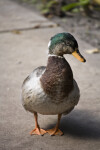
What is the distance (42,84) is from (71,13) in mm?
5502

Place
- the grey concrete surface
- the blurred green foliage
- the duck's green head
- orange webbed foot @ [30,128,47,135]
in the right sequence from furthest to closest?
the blurred green foliage, orange webbed foot @ [30,128,47,135], the grey concrete surface, the duck's green head

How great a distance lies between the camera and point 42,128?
345 cm

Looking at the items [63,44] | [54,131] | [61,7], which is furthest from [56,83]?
[61,7]

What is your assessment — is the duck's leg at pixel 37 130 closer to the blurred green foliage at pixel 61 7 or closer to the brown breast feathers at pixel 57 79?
the brown breast feathers at pixel 57 79

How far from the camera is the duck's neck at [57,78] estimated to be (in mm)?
2879

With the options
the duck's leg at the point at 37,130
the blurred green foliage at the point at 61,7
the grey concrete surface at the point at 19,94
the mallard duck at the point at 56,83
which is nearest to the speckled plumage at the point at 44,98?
the mallard duck at the point at 56,83

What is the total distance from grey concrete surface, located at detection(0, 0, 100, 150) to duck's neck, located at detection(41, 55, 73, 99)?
0.62 meters

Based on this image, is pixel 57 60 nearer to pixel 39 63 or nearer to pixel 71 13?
pixel 39 63


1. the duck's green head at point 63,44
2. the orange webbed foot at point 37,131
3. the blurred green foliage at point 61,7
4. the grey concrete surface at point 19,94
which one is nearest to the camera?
the duck's green head at point 63,44

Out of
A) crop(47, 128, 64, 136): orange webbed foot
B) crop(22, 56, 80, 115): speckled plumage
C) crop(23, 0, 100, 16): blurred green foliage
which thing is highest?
crop(22, 56, 80, 115): speckled plumage

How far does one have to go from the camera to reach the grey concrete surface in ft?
10.2

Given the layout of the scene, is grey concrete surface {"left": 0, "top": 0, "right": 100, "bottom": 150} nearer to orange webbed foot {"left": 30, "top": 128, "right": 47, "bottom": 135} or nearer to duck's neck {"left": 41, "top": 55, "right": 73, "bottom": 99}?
orange webbed foot {"left": 30, "top": 128, "right": 47, "bottom": 135}

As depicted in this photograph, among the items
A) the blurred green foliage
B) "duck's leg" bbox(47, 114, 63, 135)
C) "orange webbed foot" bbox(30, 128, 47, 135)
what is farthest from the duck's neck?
the blurred green foliage

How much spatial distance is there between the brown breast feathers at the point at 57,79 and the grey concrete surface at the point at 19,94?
0.59 meters
